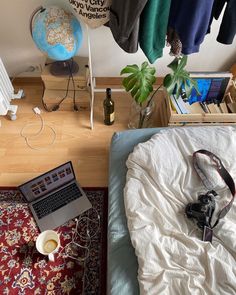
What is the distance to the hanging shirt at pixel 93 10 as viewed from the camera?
3.70 ft

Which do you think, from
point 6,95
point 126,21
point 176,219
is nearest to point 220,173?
point 176,219

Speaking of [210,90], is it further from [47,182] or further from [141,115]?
[47,182]

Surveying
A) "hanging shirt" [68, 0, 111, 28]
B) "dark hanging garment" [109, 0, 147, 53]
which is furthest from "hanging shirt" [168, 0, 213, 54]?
"hanging shirt" [68, 0, 111, 28]

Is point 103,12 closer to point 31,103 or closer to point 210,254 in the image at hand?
point 31,103

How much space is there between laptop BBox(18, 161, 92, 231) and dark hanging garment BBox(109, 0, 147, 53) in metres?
0.65

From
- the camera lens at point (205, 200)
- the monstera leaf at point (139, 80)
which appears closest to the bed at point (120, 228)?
the camera lens at point (205, 200)

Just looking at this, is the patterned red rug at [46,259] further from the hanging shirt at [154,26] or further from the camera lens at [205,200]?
the hanging shirt at [154,26]

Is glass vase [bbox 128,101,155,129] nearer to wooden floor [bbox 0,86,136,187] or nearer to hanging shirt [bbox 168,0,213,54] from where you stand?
wooden floor [bbox 0,86,136,187]

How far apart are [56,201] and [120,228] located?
0.46 m

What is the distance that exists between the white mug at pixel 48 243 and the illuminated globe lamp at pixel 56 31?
0.94m

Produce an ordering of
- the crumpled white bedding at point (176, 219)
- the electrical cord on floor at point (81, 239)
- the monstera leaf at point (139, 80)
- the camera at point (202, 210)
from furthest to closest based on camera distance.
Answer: the monstera leaf at point (139, 80) → the electrical cord on floor at point (81, 239) → the camera at point (202, 210) → the crumpled white bedding at point (176, 219)

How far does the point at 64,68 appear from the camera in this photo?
5.59ft

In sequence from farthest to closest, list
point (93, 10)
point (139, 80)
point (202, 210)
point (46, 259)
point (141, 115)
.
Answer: point (141, 115)
point (139, 80)
point (46, 259)
point (93, 10)
point (202, 210)

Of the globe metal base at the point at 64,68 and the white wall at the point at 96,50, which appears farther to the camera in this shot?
the globe metal base at the point at 64,68
